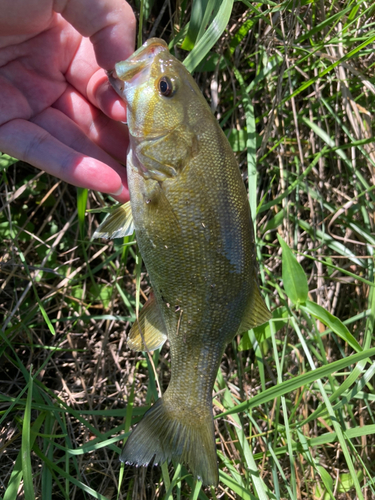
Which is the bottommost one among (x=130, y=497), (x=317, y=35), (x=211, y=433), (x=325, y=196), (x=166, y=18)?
(x=130, y=497)

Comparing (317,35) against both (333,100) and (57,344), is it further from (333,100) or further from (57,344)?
(57,344)

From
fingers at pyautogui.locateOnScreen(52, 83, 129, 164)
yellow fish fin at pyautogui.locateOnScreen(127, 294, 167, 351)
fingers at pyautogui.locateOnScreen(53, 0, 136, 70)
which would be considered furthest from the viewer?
fingers at pyautogui.locateOnScreen(52, 83, 129, 164)

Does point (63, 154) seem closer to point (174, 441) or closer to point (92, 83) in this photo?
point (92, 83)

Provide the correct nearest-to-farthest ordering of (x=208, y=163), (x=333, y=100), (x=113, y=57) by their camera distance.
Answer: (x=208, y=163), (x=113, y=57), (x=333, y=100)

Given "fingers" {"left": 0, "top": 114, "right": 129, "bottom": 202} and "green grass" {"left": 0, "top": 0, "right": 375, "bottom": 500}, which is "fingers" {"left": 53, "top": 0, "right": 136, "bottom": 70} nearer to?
"fingers" {"left": 0, "top": 114, "right": 129, "bottom": 202}

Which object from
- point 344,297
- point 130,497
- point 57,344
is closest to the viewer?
point 130,497

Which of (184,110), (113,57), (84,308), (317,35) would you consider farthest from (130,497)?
(317,35)

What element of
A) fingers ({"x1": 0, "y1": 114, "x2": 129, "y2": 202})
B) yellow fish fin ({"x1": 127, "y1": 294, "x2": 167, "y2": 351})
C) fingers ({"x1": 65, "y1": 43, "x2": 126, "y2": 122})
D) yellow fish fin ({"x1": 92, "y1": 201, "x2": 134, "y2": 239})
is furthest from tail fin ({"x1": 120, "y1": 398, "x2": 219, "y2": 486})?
fingers ({"x1": 65, "y1": 43, "x2": 126, "y2": 122})

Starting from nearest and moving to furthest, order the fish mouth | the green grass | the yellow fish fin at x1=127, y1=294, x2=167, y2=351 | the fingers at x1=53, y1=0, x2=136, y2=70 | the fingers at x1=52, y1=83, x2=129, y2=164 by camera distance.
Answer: the fish mouth, the fingers at x1=53, y1=0, x2=136, y2=70, the yellow fish fin at x1=127, y1=294, x2=167, y2=351, the fingers at x1=52, y1=83, x2=129, y2=164, the green grass
